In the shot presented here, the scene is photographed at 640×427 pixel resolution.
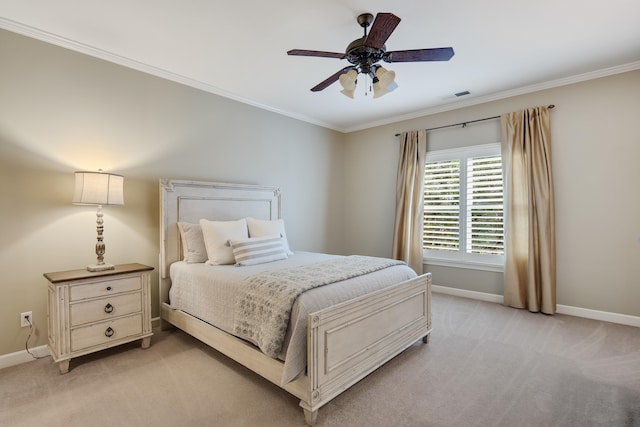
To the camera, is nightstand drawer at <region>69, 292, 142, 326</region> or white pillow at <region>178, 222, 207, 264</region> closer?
nightstand drawer at <region>69, 292, 142, 326</region>

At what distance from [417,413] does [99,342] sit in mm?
2429

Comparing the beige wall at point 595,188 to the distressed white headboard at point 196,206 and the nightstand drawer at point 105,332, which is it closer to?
the distressed white headboard at point 196,206

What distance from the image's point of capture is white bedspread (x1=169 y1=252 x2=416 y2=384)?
1.80 m

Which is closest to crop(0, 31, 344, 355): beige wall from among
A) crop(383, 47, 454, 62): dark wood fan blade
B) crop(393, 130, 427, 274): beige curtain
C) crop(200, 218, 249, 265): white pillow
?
crop(200, 218, 249, 265): white pillow

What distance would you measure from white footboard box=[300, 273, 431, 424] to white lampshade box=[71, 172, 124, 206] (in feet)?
6.65

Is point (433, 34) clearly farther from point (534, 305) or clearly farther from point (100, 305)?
point (100, 305)

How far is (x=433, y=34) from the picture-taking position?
2.62 m

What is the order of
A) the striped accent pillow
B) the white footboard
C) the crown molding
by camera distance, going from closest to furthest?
the white footboard → the crown molding → the striped accent pillow

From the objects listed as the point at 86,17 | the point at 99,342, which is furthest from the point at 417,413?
the point at 86,17

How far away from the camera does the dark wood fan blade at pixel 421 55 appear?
2076mm

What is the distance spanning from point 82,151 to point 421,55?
3.00 metres

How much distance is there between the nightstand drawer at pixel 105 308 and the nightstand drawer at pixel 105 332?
0.05 m

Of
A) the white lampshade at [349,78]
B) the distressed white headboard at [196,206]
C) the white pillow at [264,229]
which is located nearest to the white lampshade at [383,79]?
the white lampshade at [349,78]

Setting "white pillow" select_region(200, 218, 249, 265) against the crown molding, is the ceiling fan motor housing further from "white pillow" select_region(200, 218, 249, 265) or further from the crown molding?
the crown molding
